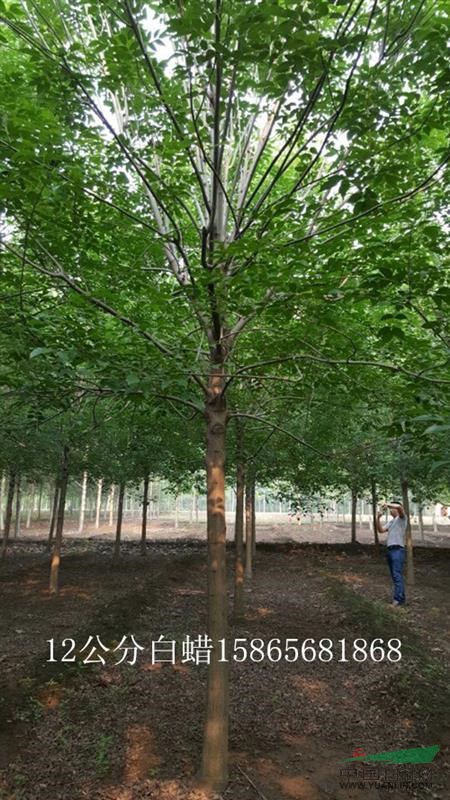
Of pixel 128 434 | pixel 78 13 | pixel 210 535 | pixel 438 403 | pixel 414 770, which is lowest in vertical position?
pixel 414 770

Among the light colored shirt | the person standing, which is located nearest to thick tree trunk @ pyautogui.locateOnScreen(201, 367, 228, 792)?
the person standing

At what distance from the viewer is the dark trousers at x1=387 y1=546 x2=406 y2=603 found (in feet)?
29.2

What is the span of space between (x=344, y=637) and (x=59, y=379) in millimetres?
5692

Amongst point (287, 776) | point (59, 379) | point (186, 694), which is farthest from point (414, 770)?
point (59, 379)

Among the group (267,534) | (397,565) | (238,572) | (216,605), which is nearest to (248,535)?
(238,572)

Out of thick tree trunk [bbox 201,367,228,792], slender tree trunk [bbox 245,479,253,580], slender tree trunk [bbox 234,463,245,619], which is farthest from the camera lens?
slender tree trunk [bbox 245,479,253,580]

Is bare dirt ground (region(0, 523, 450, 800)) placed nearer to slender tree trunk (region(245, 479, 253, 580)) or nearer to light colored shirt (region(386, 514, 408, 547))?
light colored shirt (region(386, 514, 408, 547))

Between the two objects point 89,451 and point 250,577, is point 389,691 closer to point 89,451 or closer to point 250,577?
point 250,577

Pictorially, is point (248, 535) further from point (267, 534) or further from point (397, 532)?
point (267, 534)

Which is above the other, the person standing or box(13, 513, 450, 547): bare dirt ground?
the person standing

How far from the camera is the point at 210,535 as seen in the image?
3.85 metres

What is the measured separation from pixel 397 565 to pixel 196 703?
5317 mm

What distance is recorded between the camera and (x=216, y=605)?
3.70 metres

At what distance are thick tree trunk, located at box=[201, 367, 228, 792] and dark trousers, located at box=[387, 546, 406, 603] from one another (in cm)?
604
